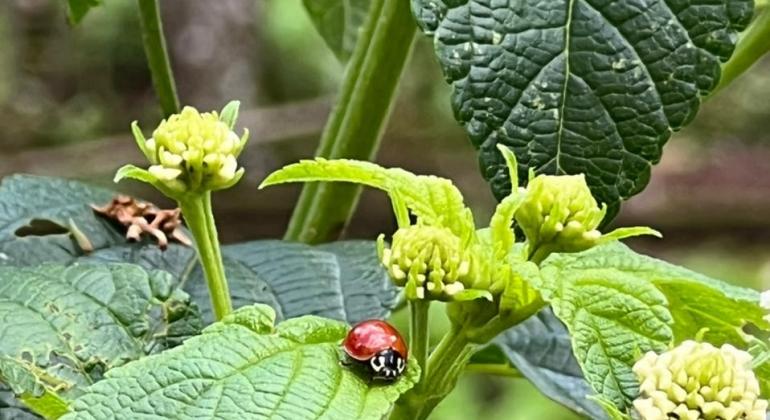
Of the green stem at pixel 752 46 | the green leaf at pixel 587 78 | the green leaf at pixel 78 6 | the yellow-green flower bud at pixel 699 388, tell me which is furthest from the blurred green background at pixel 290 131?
the yellow-green flower bud at pixel 699 388

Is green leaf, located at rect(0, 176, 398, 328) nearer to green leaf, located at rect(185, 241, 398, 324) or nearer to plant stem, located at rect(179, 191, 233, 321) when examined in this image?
green leaf, located at rect(185, 241, 398, 324)

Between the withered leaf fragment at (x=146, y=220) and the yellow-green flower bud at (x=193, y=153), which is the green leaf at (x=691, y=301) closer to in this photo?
the yellow-green flower bud at (x=193, y=153)

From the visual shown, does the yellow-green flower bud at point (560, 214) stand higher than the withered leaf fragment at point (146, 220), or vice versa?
the yellow-green flower bud at point (560, 214)

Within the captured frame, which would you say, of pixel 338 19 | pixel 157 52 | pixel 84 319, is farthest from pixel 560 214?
pixel 338 19

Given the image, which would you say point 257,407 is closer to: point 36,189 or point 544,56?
point 544,56

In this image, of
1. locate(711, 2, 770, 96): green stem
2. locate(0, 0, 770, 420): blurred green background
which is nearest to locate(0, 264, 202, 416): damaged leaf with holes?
locate(711, 2, 770, 96): green stem

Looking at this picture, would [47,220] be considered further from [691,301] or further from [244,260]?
[691,301]

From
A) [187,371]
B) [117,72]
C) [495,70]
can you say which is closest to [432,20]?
[495,70]
